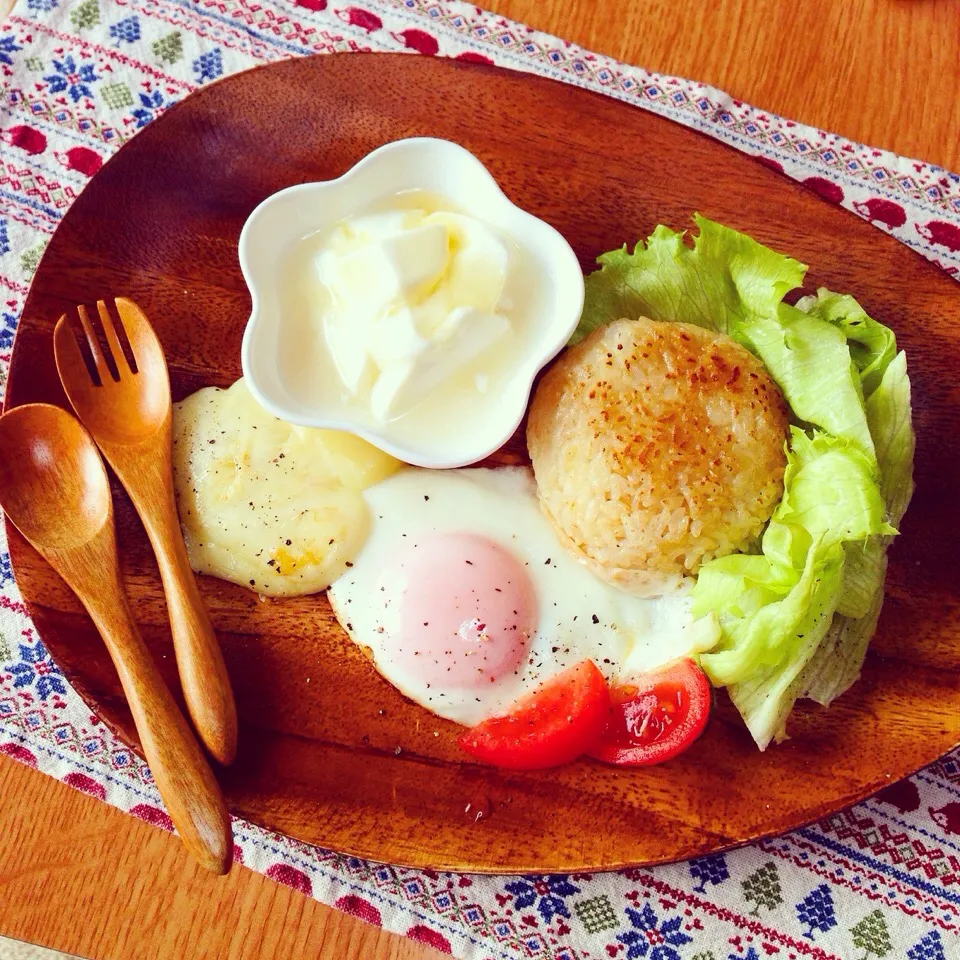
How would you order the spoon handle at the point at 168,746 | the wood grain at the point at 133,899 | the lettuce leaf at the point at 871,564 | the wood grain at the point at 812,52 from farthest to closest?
the wood grain at the point at 812,52 → the wood grain at the point at 133,899 → the lettuce leaf at the point at 871,564 → the spoon handle at the point at 168,746

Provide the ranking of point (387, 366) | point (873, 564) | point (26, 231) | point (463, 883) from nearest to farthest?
1. point (387, 366)
2. point (873, 564)
3. point (463, 883)
4. point (26, 231)

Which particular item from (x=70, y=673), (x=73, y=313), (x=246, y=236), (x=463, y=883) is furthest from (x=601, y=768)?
(x=73, y=313)

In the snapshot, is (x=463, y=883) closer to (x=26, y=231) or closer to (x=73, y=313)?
(x=73, y=313)

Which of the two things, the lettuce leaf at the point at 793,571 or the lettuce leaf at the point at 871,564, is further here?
the lettuce leaf at the point at 871,564

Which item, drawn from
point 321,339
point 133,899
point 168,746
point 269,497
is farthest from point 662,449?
point 133,899

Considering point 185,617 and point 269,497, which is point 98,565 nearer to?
point 185,617

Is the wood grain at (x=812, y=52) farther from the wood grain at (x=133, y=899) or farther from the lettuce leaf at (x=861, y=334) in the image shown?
the wood grain at (x=133, y=899)

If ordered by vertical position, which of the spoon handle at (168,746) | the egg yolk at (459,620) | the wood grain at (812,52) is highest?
the wood grain at (812,52)

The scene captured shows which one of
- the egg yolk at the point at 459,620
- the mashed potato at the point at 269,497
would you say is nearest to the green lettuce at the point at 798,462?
the egg yolk at the point at 459,620

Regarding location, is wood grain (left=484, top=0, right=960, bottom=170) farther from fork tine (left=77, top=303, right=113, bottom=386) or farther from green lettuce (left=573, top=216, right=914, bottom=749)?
fork tine (left=77, top=303, right=113, bottom=386)
